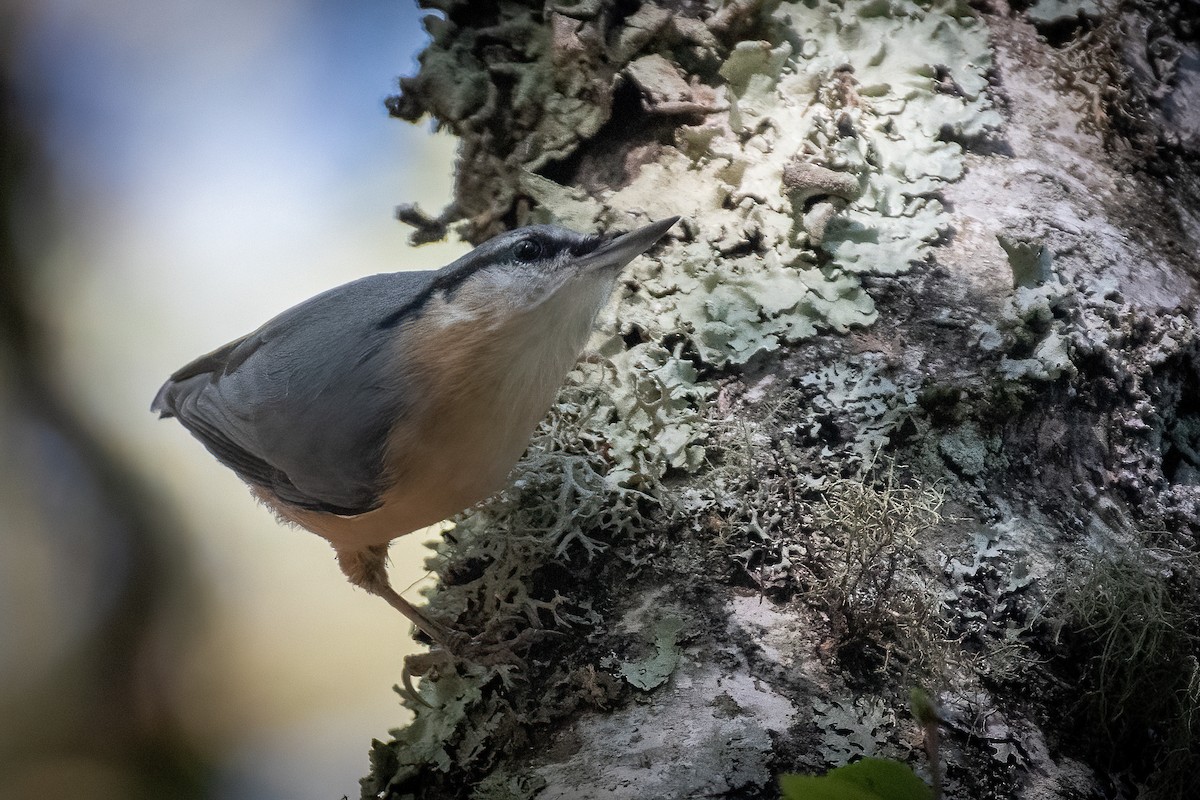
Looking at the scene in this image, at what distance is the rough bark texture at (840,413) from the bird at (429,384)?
166 millimetres

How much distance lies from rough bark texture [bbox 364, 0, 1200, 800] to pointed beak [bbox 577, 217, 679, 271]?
28 cm

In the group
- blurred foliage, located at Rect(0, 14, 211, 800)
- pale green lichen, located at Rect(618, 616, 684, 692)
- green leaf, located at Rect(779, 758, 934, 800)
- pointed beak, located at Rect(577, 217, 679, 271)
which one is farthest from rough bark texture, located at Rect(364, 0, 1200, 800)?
blurred foliage, located at Rect(0, 14, 211, 800)

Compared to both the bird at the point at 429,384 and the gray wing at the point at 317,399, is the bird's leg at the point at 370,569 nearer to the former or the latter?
the bird at the point at 429,384

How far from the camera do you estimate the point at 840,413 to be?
4.86 ft

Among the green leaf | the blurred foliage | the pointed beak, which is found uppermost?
the pointed beak

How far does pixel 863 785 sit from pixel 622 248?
983 millimetres

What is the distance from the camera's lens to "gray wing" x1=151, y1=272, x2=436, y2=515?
1.51 metres

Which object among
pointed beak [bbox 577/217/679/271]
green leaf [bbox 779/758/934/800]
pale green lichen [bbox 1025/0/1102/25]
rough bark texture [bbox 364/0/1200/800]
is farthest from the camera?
pale green lichen [bbox 1025/0/1102/25]

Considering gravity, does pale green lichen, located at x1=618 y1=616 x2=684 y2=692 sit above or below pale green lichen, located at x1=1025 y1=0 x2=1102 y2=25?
below

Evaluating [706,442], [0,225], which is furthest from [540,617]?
[0,225]

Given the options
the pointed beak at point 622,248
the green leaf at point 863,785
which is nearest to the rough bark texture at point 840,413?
the pointed beak at point 622,248

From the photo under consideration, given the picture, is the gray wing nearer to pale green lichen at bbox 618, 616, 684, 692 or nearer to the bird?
the bird

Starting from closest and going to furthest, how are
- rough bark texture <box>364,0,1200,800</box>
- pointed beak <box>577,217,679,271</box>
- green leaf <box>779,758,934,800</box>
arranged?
green leaf <box>779,758,934,800</box>
rough bark texture <box>364,0,1200,800</box>
pointed beak <box>577,217,679,271</box>

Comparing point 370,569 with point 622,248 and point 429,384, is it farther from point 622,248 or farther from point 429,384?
point 622,248
